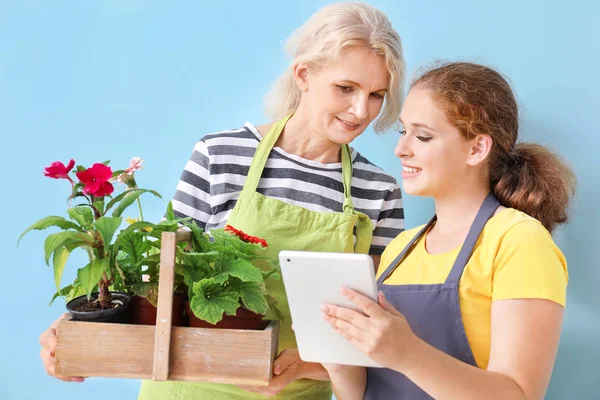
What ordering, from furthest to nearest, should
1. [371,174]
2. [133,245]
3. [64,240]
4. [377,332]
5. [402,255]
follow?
1. [371,174]
2. [402,255]
3. [133,245]
4. [64,240]
5. [377,332]

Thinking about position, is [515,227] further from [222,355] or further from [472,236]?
[222,355]

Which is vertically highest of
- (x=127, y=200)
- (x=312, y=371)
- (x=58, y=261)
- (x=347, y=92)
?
(x=347, y=92)

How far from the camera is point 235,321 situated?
1321 millimetres

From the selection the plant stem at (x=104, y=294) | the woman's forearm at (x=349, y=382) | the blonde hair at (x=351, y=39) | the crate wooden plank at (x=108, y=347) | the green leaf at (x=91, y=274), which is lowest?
the woman's forearm at (x=349, y=382)

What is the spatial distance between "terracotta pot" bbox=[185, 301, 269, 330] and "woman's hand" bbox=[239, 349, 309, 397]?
0.29ft

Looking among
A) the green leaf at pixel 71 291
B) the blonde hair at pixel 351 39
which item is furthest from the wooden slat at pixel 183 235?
the blonde hair at pixel 351 39

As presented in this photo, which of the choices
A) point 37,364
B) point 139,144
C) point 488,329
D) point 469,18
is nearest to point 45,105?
point 139,144

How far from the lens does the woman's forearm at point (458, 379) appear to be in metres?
1.12

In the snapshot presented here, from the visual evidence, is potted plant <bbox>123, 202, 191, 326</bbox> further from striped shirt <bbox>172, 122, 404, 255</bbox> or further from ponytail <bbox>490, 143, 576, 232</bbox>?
ponytail <bbox>490, 143, 576, 232</bbox>

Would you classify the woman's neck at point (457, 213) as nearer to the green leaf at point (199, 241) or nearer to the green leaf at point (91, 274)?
the green leaf at point (199, 241)

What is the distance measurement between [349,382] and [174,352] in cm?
37

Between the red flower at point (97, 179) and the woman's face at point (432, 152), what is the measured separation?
1.90ft

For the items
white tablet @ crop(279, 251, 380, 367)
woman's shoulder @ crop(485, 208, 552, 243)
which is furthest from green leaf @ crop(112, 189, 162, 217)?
woman's shoulder @ crop(485, 208, 552, 243)

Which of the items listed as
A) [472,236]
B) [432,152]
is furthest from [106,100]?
[472,236]
